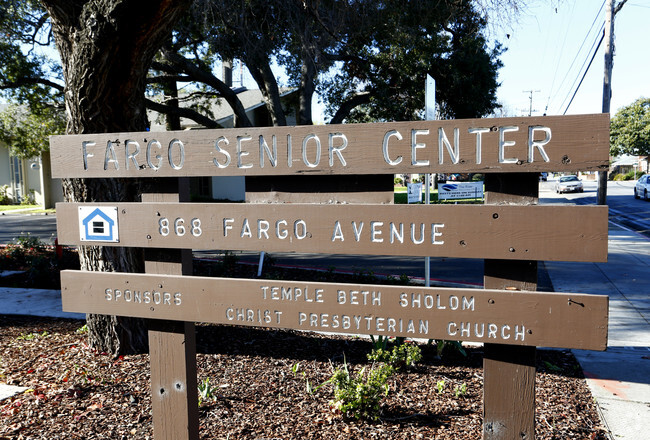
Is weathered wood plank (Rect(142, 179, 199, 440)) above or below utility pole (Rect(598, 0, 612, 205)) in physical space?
below

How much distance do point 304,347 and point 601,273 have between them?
715cm

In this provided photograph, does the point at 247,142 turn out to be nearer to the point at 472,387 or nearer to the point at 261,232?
the point at 261,232

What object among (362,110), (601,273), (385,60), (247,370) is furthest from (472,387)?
(362,110)

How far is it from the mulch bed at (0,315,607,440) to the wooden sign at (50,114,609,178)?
6.12ft

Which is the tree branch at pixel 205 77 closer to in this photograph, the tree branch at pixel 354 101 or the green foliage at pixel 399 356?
the tree branch at pixel 354 101

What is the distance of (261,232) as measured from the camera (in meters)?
2.54

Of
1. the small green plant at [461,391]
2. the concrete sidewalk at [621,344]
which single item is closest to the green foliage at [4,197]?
the concrete sidewalk at [621,344]

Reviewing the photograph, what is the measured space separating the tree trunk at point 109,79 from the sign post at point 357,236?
1820 millimetres

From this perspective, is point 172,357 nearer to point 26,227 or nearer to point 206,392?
point 206,392

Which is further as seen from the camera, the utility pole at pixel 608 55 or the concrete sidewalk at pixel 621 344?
the utility pole at pixel 608 55

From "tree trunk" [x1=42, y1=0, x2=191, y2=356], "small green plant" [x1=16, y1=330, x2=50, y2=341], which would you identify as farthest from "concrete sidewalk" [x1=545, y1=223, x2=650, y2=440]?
"small green plant" [x1=16, y1=330, x2=50, y2=341]

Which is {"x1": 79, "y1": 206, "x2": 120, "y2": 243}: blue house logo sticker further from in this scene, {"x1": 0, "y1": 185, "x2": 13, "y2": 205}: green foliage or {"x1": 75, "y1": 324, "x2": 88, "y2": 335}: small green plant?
{"x1": 0, "y1": 185, "x2": 13, "y2": 205}: green foliage

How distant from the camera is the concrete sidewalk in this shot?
3.78 metres

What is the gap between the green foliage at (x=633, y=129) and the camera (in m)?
67.3
